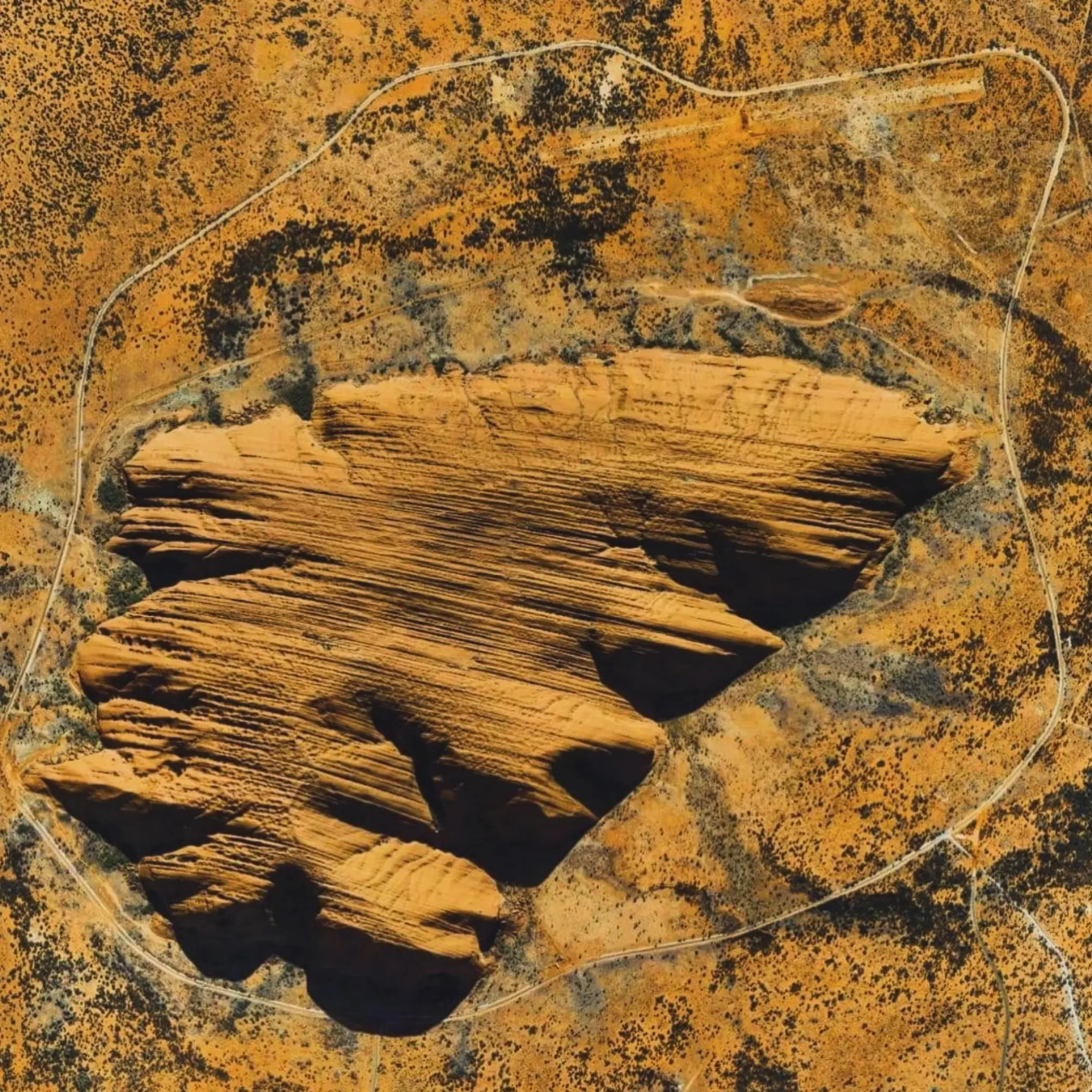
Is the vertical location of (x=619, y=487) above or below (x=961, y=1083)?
above

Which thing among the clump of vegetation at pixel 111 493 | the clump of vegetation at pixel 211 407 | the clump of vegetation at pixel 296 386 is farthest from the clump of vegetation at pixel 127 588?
the clump of vegetation at pixel 296 386

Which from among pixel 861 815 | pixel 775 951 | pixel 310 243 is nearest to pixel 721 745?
pixel 861 815

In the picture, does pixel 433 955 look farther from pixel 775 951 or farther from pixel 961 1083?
pixel 961 1083

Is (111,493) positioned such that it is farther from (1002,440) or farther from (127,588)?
(1002,440)

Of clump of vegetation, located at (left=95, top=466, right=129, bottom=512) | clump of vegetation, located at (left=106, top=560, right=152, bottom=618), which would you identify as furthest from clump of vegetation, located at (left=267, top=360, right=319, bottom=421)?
clump of vegetation, located at (left=106, top=560, right=152, bottom=618)

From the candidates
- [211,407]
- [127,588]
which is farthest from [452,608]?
[127,588]

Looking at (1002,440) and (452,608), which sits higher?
(1002,440)

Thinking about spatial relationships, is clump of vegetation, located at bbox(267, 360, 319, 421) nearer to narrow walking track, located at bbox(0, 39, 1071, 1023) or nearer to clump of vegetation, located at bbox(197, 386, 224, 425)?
clump of vegetation, located at bbox(197, 386, 224, 425)
